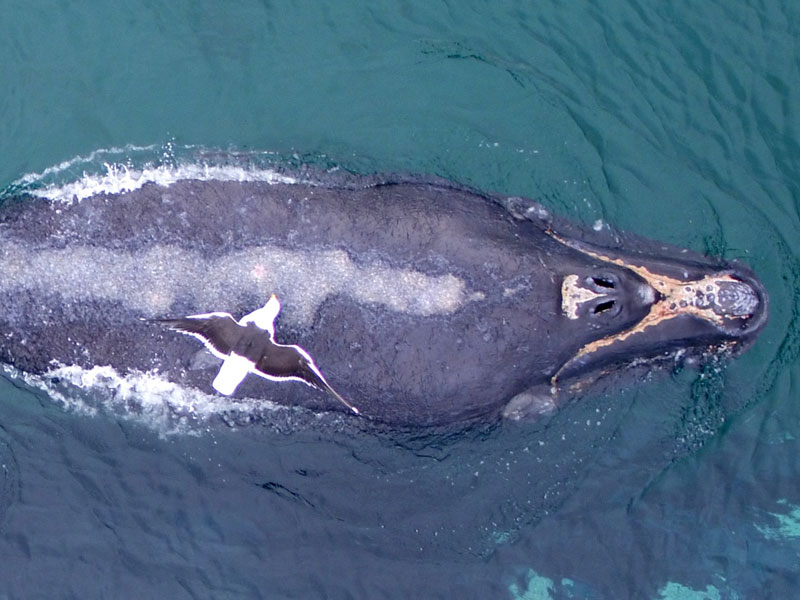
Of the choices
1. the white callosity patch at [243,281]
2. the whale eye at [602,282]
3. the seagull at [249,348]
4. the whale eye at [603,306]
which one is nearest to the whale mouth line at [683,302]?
the whale eye at [603,306]

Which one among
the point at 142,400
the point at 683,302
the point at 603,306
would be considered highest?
the point at 603,306

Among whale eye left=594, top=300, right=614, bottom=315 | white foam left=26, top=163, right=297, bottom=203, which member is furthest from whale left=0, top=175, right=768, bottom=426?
white foam left=26, top=163, right=297, bottom=203

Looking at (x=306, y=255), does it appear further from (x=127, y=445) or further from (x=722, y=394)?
(x=722, y=394)

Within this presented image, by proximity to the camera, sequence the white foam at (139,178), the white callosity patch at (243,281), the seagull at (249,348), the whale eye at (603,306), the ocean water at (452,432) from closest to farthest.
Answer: the seagull at (249,348) → the white callosity patch at (243,281) → the whale eye at (603,306) → the white foam at (139,178) → the ocean water at (452,432)

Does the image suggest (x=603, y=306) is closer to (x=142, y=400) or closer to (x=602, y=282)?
(x=602, y=282)

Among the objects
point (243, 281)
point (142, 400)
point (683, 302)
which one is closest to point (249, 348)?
point (243, 281)

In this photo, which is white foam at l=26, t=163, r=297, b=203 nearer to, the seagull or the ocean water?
the ocean water

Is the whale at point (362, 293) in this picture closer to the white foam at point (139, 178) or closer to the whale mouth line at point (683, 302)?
the whale mouth line at point (683, 302)
